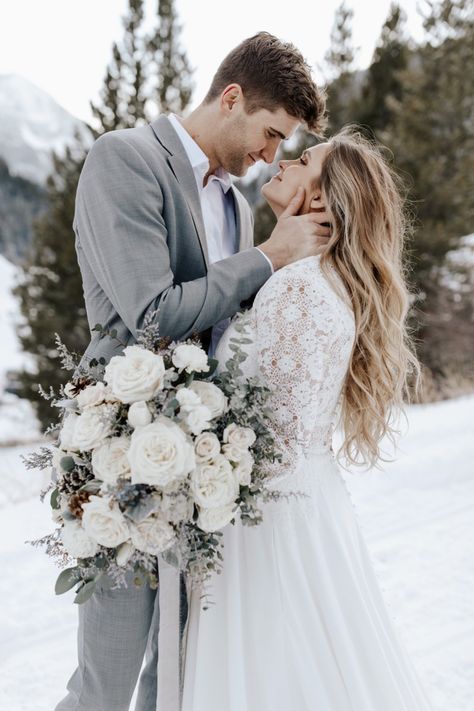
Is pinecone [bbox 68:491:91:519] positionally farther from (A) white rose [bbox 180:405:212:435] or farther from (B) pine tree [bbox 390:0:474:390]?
(B) pine tree [bbox 390:0:474:390]

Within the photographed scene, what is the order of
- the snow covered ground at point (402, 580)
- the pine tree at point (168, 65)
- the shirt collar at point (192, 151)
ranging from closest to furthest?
1. the shirt collar at point (192, 151)
2. the snow covered ground at point (402, 580)
3. the pine tree at point (168, 65)

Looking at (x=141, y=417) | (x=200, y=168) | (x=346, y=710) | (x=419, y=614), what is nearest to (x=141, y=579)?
(x=141, y=417)

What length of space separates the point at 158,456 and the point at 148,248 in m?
0.55

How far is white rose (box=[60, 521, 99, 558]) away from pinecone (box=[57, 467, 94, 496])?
7cm

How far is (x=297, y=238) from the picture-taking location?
182 centimetres

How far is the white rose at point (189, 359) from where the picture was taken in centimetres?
137

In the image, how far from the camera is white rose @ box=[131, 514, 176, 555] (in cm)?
130

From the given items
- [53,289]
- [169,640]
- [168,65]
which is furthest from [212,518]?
[168,65]

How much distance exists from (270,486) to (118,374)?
56cm

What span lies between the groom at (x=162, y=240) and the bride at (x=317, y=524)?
11cm

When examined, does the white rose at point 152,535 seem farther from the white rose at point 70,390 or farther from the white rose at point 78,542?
the white rose at point 70,390

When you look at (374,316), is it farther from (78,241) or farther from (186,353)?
(78,241)

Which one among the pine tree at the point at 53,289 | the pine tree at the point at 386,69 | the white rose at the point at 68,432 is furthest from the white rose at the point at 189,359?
the pine tree at the point at 386,69

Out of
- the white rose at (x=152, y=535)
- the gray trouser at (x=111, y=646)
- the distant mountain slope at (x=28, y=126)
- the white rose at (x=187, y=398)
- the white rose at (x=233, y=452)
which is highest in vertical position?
the white rose at (x=187, y=398)
